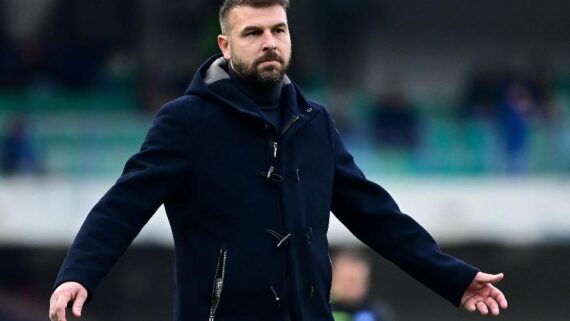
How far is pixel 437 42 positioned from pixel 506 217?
5.61 meters

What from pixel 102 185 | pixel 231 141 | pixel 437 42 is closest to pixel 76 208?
pixel 102 185

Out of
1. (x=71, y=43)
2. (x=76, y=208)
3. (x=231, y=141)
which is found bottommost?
(x=76, y=208)

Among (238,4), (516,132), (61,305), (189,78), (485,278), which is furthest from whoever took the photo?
(189,78)

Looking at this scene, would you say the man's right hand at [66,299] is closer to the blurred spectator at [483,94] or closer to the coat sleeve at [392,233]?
the coat sleeve at [392,233]

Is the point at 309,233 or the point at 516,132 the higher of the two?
the point at 309,233

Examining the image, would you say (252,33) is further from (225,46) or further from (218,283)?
(218,283)

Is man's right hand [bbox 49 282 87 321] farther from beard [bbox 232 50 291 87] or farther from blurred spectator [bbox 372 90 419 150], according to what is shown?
blurred spectator [bbox 372 90 419 150]

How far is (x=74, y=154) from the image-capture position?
15.0 metres

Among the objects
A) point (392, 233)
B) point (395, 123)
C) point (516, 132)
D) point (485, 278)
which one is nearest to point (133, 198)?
point (392, 233)

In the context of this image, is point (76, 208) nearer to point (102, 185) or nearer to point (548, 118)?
point (102, 185)

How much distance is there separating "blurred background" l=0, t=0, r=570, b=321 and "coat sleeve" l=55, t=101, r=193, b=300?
10.5 meters

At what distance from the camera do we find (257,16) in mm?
4383

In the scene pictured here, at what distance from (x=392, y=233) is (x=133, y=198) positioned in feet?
2.78

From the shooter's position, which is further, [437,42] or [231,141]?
[437,42]
